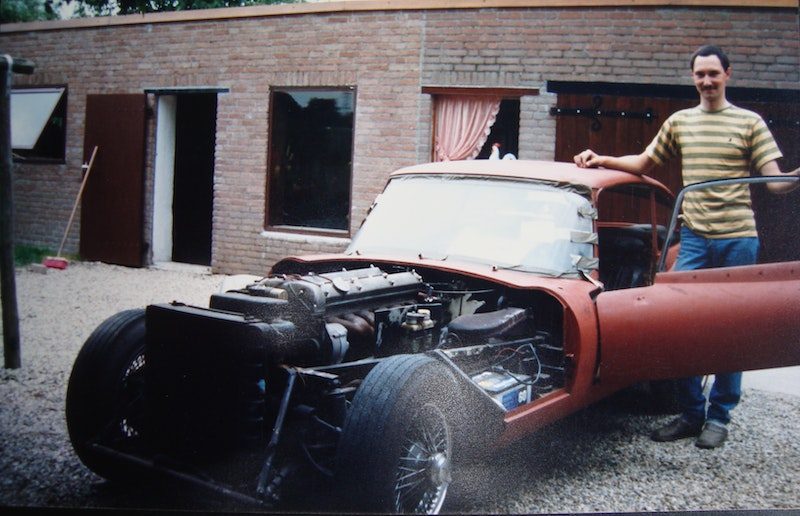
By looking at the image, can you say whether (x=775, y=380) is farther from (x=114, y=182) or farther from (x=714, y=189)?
(x=114, y=182)

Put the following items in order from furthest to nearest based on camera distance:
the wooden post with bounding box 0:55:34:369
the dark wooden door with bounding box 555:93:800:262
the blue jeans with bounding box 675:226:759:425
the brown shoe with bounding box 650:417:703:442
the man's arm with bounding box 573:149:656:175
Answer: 1. the man's arm with bounding box 573:149:656:175
2. the brown shoe with bounding box 650:417:703:442
3. the blue jeans with bounding box 675:226:759:425
4. the dark wooden door with bounding box 555:93:800:262
5. the wooden post with bounding box 0:55:34:369

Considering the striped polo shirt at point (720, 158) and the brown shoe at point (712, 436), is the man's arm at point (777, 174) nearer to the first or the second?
the striped polo shirt at point (720, 158)

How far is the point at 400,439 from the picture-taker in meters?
1.69

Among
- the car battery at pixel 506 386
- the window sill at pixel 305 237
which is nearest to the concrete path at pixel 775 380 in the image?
the car battery at pixel 506 386

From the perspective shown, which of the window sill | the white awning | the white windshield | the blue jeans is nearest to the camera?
the white awning

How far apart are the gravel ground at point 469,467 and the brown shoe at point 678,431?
0.08 metres

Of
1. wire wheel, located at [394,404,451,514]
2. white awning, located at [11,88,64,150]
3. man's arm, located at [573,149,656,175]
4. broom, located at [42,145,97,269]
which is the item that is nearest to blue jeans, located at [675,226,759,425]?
man's arm, located at [573,149,656,175]

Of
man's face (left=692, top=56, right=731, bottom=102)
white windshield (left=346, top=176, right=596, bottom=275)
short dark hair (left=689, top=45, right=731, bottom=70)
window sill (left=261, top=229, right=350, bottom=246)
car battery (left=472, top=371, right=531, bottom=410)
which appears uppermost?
short dark hair (left=689, top=45, right=731, bottom=70)

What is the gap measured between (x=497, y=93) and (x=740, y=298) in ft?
8.74

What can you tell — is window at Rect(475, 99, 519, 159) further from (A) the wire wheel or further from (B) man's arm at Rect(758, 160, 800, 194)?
(A) the wire wheel

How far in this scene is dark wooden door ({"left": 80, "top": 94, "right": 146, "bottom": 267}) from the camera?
6.81 ft

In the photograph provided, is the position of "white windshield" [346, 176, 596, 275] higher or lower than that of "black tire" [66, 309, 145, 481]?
higher

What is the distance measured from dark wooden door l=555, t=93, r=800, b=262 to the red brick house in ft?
0.03

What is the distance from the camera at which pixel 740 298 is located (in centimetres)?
207
